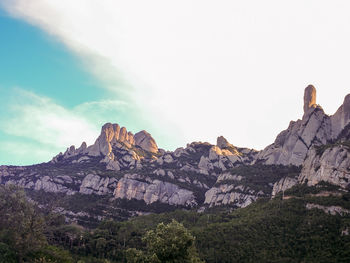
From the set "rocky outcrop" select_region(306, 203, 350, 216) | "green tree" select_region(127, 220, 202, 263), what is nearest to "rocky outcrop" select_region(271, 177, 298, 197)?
"rocky outcrop" select_region(306, 203, 350, 216)

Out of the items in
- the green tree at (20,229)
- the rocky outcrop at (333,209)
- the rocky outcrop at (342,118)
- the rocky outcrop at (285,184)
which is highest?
the rocky outcrop at (342,118)

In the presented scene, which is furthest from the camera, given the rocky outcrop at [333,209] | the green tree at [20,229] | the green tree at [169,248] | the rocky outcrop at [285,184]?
Answer: the rocky outcrop at [285,184]

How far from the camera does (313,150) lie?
518ft

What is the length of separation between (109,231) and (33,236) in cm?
6513

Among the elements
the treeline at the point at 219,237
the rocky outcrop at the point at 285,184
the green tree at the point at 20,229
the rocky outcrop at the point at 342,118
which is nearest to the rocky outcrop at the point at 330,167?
the rocky outcrop at the point at 285,184

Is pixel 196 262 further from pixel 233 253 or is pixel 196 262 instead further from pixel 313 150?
pixel 313 150

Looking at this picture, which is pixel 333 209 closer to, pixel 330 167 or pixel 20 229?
pixel 330 167

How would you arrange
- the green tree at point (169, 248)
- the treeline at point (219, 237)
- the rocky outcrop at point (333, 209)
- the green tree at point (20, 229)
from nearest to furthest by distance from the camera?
the green tree at point (169, 248)
the green tree at point (20, 229)
the treeline at point (219, 237)
the rocky outcrop at point (333, 209)

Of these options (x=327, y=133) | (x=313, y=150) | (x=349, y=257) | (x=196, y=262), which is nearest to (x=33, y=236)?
(x=196, y=262)

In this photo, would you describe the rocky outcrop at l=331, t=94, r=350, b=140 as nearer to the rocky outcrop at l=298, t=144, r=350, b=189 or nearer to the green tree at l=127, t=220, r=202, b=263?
the rocky outcrop at l=298, t=144, r=350, b=189

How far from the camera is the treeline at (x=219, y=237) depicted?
247 ft

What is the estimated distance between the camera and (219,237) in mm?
112062

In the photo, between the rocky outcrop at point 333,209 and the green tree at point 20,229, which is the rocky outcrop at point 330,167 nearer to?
the rocky outcrop at point 333,209

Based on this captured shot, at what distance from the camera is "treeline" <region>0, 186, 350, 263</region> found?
2968 inches
